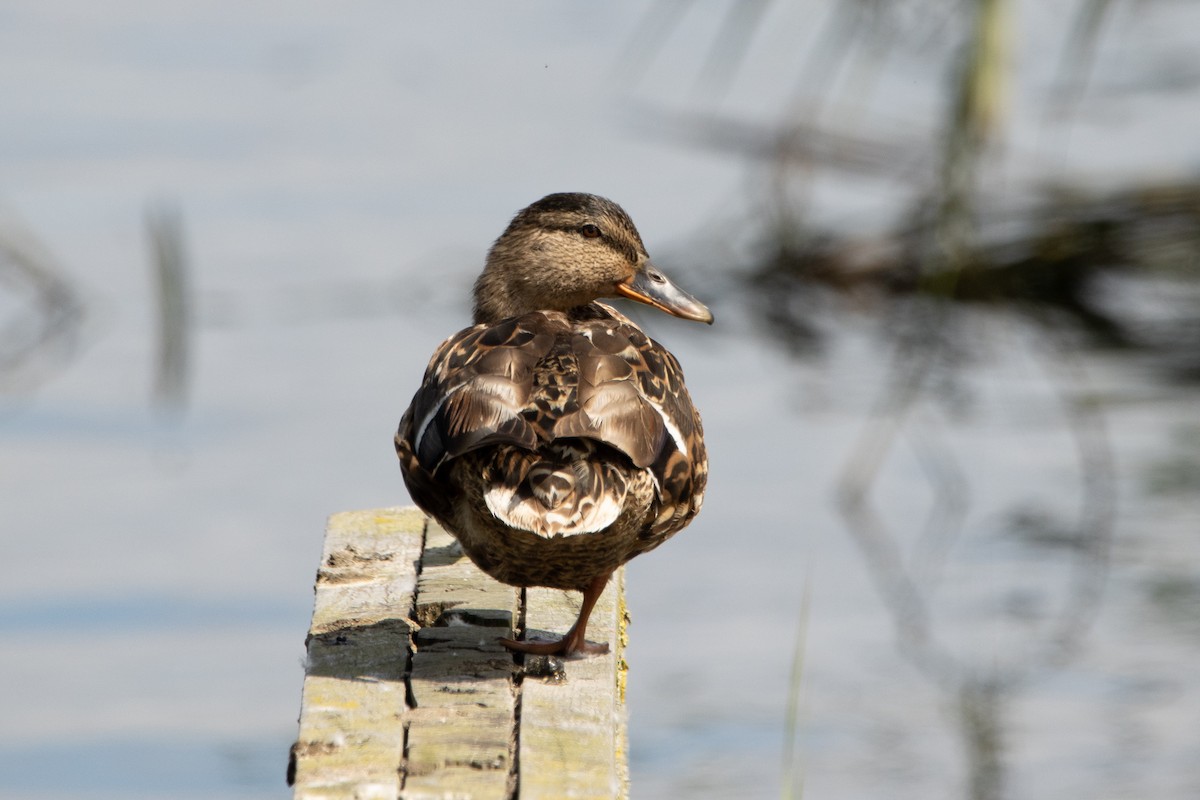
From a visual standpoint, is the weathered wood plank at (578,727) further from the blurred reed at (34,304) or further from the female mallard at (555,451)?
the blurred reed at (34,304)

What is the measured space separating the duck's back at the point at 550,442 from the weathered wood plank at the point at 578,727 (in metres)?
0.25

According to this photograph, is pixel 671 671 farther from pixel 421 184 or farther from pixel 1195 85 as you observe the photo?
pixel 1195 85

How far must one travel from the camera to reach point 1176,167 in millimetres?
11586

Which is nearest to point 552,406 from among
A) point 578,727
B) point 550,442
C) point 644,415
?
point 550,442

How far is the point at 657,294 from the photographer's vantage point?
5.39 m

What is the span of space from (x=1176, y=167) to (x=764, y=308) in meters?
2.52

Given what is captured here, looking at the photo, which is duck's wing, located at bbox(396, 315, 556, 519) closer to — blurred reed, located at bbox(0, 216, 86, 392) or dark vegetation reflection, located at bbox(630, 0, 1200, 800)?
dark vegetation reflection, located at bbox(630, 0, 1200, 800)

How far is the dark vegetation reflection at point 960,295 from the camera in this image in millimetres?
7414

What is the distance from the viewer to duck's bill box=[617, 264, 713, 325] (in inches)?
212

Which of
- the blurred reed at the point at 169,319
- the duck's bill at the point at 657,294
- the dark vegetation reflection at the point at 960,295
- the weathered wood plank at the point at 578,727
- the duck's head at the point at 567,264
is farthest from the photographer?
the blurred reed at the point at 169,319

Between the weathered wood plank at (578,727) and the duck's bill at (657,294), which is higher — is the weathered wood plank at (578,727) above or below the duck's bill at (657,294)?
below

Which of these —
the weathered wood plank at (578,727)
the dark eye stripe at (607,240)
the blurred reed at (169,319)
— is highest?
the blurred reed at (169,319)

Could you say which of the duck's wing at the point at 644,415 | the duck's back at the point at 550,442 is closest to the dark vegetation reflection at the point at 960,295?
the duck's wing at the point at 644,415

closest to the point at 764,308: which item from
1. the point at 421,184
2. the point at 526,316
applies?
the point at 421,184
